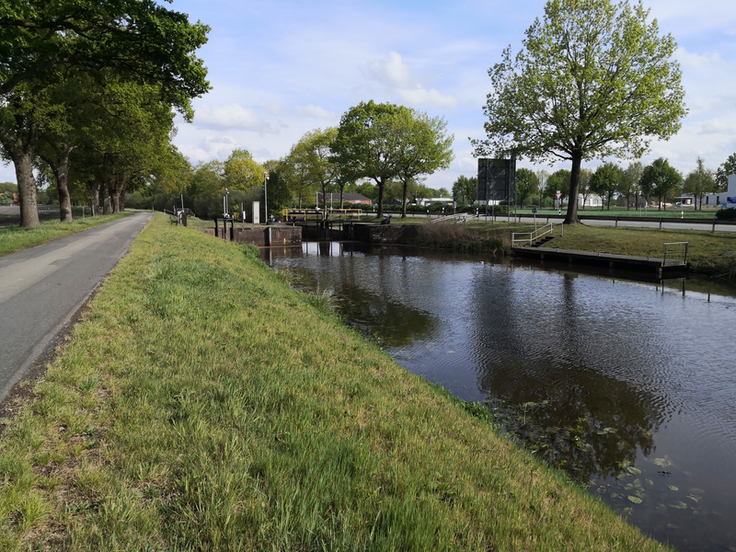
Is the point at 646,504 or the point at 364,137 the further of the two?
the point at 364,137

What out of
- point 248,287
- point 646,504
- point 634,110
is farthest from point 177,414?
point 634,110

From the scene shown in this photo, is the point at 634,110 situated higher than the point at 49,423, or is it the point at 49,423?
the point at 634,110

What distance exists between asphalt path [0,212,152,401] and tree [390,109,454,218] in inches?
1506

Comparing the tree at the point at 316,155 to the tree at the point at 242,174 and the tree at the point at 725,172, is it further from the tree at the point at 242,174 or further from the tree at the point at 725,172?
the tree at the point at 725,172

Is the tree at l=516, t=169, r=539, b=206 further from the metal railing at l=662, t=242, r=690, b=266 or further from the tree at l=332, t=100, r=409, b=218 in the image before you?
the metal railing at l=662, t=242, r=690, b=266

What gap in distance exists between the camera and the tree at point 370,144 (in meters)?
Answer: 50.8

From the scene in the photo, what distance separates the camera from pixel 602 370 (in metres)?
9.91

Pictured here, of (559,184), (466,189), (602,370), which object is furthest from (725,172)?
(602,370)

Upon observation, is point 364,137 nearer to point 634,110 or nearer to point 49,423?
point 634,110

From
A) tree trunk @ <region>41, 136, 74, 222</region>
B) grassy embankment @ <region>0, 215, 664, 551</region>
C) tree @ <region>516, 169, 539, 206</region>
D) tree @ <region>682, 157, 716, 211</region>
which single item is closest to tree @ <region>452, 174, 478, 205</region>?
tree @ <region>516, 169, 539, 206</region>

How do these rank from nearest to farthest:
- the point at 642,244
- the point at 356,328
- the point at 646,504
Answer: the point at 646,504 → the point at 356,328 → the point at 642,244

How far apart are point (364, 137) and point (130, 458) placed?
5105 cm

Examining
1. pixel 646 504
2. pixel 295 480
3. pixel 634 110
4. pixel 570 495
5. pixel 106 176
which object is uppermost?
pixel 634 110

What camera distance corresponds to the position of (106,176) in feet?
134
